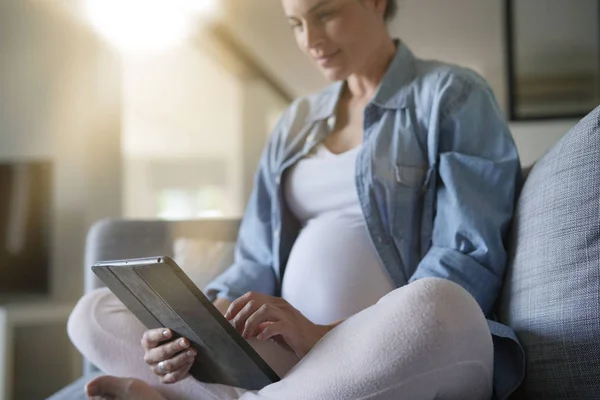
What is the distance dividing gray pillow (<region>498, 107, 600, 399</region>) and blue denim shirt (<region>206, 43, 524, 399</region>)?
33 millimetres

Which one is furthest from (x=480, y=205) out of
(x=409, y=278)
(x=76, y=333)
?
(x=76, y=333)

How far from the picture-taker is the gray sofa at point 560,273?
2.29 feet

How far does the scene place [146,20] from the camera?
9.50 ft

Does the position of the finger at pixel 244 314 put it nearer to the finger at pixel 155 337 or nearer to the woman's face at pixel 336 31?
the finger at pixel 155 337

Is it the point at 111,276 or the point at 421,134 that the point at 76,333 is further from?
the point at 421,134

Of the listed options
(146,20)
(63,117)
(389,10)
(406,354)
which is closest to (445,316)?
(406,354)

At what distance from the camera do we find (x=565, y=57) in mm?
2271

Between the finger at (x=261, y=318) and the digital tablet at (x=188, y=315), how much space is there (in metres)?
0.04

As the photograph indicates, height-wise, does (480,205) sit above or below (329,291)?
above

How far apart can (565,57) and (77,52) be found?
178cm

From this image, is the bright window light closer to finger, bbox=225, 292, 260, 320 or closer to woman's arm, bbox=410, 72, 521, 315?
woman's arm, bbox=410, 72, 521, 315

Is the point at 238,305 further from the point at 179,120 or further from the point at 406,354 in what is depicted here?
the point at 179,120

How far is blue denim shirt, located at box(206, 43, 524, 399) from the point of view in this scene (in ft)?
2.88

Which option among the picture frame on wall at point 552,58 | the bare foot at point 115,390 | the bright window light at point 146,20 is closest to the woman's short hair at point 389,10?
the bare foot at point 115,390
